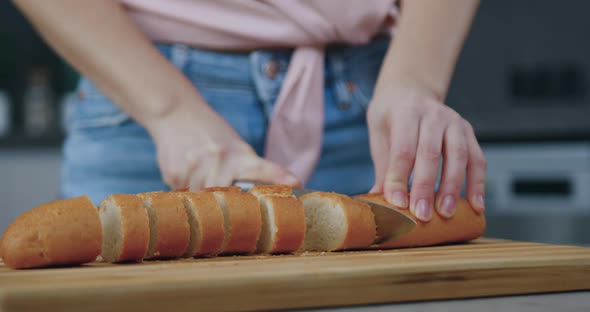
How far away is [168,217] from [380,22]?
68 centimetres

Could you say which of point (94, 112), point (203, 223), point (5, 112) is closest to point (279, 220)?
point (203, 223)

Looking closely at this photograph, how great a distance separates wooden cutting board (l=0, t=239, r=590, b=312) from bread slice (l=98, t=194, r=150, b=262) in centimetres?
3

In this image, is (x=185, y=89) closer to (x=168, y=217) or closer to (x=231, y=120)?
(x=231, y=120)

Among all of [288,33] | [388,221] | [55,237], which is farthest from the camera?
[288,33]

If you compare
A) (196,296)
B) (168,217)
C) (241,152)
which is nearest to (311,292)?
(196,296)

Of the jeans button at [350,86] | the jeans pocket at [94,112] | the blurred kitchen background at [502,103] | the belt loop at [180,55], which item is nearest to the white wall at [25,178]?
the blurred kitchen background at [502,103]

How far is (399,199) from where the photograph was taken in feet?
4.02

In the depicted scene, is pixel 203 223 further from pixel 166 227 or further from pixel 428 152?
pixel 428 152

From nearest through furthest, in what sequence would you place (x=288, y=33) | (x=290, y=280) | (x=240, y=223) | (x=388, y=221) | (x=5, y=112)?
(x=290, y=280), (x=240, y=223), (x=388, y=221), (x=288, y=33), (x=5, y=112)

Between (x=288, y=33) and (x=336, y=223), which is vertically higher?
(x=288, y=33)

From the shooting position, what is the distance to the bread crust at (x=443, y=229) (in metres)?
1.22

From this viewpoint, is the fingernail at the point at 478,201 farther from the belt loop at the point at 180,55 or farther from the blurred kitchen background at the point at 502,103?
the blurred kitchen background at the point at 502,103

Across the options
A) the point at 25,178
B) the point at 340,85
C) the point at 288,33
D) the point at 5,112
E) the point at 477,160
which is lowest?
the point at 25,178

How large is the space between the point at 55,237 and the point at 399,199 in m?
0.54
